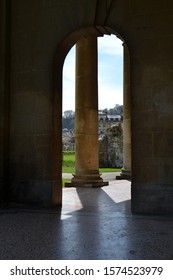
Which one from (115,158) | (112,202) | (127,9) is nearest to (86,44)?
(127,9)

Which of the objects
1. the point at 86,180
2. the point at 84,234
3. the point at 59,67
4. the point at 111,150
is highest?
the point at 59,67

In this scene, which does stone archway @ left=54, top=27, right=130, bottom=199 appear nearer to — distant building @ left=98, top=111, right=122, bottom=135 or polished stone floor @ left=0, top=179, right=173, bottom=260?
polished stone floor @ left=0, top=179, right=173, bottom=260

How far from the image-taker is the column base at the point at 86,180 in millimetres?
20070

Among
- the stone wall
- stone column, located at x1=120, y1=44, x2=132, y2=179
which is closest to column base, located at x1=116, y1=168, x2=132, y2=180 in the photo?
stone column, located at x1=120, y1=44, x2=132, y2=179

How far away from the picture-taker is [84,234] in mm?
8523

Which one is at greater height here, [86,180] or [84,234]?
[86,180]

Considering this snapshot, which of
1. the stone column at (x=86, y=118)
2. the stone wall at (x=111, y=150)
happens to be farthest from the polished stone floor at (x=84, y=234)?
the stone wall at (x=111, y=150)

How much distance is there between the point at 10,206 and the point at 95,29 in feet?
25.9

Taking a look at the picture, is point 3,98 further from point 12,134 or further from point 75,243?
point 75,243

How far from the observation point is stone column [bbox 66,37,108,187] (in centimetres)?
2044

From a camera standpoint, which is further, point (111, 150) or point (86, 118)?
point (111, 150)

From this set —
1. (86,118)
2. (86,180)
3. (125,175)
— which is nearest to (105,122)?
(125,175)

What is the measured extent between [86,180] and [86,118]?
3.90 meters

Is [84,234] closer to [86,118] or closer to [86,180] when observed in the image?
[86,180]
